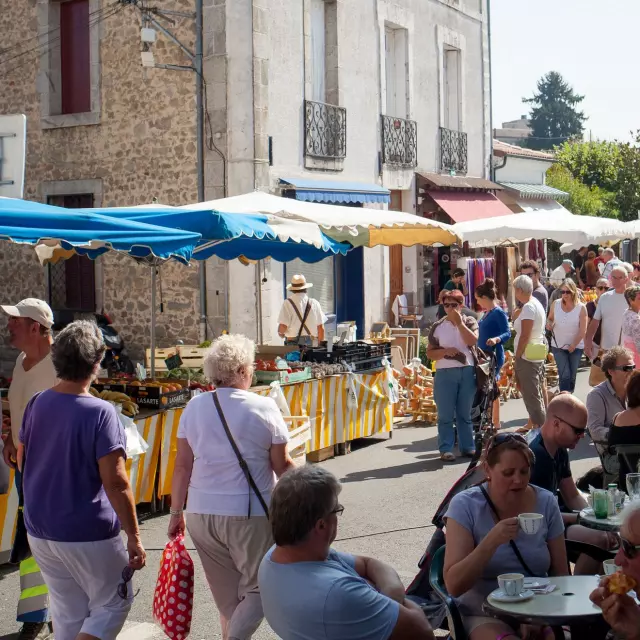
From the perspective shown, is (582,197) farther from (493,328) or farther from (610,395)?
(610,395)

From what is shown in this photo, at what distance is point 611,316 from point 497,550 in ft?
24.9

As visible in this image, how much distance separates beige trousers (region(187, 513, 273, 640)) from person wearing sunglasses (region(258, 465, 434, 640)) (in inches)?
42.5

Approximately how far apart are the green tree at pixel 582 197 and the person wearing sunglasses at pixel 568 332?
23.1 metres

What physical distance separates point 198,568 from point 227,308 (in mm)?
8479

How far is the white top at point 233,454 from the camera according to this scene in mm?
4793

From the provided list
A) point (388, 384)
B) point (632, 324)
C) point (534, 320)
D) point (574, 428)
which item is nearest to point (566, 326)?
point (534, 320)

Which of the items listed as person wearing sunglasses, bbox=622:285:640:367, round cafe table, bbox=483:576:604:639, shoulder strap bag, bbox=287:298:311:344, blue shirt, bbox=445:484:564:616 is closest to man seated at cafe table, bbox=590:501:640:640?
round cafe table, bbox=483:576:604:639

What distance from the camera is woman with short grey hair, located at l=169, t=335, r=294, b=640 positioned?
4.75 metres

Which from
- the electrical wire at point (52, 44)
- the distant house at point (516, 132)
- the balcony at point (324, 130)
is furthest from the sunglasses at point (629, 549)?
the distant house at point (516, 132)

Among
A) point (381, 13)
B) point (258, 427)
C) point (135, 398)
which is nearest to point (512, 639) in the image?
point (258, 427)

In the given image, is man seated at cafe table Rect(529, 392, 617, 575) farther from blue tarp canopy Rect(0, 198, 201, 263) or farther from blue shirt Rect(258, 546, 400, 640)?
blue tarp canopy Rect(0, 198, 201, 263)

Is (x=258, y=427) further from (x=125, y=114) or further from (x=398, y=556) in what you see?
(x=125, y=114)

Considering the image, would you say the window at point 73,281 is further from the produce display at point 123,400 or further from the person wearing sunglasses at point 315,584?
the person wearing sunglasses at point 315,584

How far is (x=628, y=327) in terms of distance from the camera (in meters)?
10.7
